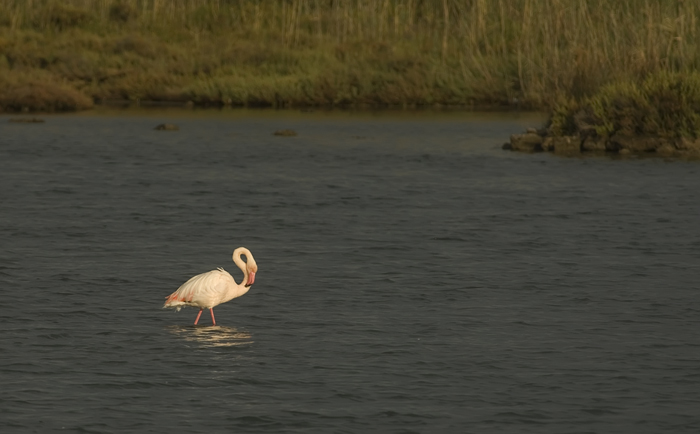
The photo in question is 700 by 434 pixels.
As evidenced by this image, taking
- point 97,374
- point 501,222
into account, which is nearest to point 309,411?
point 97,374

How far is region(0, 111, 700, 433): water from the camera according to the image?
10.3m

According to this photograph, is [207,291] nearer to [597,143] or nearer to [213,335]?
[213,335]

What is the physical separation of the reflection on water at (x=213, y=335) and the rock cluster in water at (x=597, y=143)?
69.5ft

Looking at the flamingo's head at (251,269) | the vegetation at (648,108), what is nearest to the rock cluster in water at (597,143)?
the vegetation at (648,108)

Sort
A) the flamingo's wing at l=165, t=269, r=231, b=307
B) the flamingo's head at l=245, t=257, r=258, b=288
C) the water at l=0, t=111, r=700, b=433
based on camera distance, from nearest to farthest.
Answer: the water at l=0, t=111, r=700, b=433 → the flamingo's wing at l=165, t=269, r=231, b=307 → the flamingo's head at l=245, t=257, r=258, b=288

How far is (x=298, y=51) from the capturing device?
5553 cm

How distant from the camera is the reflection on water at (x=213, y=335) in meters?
12.4

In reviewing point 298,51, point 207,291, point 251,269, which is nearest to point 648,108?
point 251,269

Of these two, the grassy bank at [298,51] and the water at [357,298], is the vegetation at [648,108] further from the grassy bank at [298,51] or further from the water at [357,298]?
the grassy bank at [298,51]

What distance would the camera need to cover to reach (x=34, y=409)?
1005cm

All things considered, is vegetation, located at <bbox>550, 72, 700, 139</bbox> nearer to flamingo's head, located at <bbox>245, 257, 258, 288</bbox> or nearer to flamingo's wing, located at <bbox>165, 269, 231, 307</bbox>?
flamingo's head, located at <bbox>245, 257, 258, 288</bbox>

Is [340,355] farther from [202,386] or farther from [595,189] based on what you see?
[595,189]

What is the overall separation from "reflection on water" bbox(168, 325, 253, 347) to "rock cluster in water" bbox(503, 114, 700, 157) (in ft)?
69.5

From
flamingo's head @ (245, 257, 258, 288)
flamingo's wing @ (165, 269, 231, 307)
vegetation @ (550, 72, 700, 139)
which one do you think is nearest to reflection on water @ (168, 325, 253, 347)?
flamingo's wing @ (165, 269, 231, 307)
